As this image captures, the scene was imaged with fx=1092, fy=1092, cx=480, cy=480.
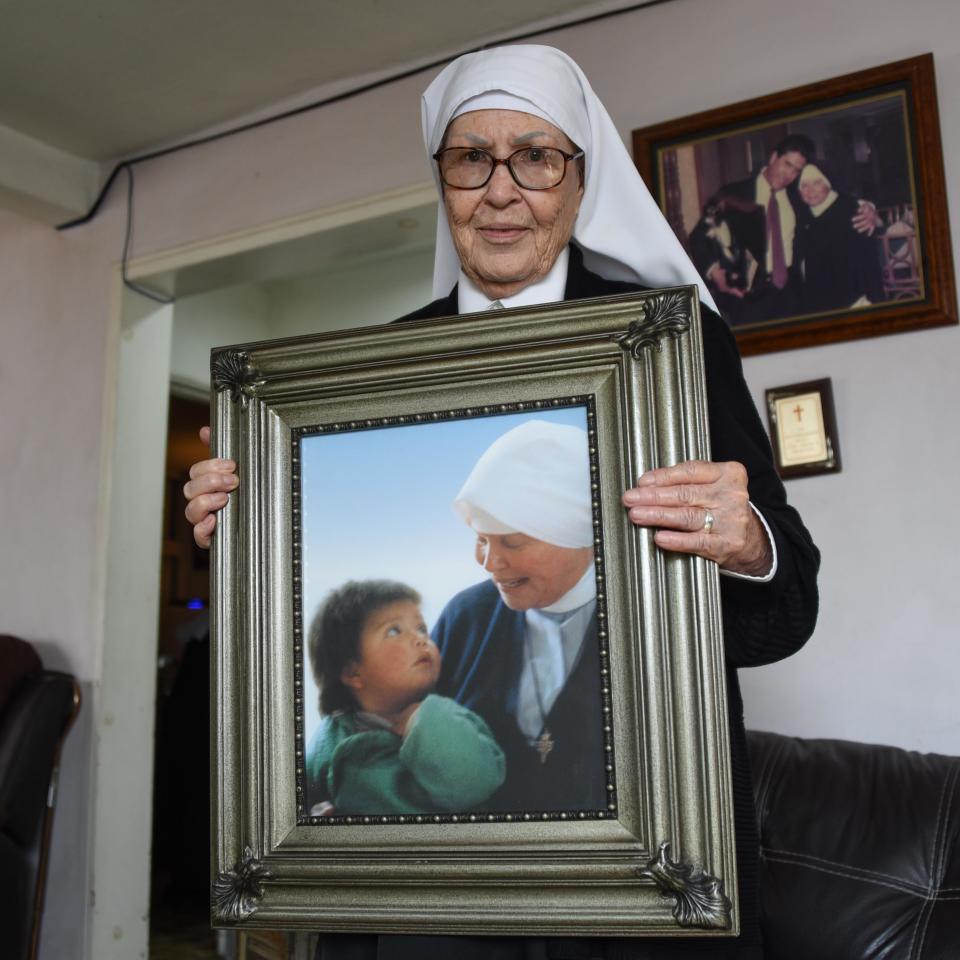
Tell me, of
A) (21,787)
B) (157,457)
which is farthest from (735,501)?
(157,457)

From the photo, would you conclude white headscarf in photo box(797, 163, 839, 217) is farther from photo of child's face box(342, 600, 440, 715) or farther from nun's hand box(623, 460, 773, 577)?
photo of child's face box(342, 600, 440, 715)

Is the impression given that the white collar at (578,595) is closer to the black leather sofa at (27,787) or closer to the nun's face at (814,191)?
the nun's face at (814,191)

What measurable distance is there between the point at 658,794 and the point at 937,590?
1637mm

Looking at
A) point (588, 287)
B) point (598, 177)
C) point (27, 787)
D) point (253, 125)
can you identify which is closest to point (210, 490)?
point (588, 287)

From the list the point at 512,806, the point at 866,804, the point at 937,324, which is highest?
the point at 937,324

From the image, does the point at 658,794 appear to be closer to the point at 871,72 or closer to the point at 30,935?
the point at 871,72

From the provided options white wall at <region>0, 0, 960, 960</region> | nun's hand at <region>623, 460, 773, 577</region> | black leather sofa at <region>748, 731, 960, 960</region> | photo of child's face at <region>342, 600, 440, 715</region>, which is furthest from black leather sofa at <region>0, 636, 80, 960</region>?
nun's hand at <region>623, 460, 773, 577</region>

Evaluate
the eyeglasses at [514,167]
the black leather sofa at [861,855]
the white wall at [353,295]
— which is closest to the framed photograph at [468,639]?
the eyeglasses at [514,167]

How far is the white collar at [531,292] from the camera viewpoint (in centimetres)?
130

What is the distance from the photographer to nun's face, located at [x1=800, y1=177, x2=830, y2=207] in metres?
2.63

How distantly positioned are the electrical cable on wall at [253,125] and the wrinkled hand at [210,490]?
2.13m

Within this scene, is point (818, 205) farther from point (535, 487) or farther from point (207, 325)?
point (207, 325)

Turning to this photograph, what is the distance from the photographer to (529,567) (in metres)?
1.09

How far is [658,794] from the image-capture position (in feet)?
3.30
